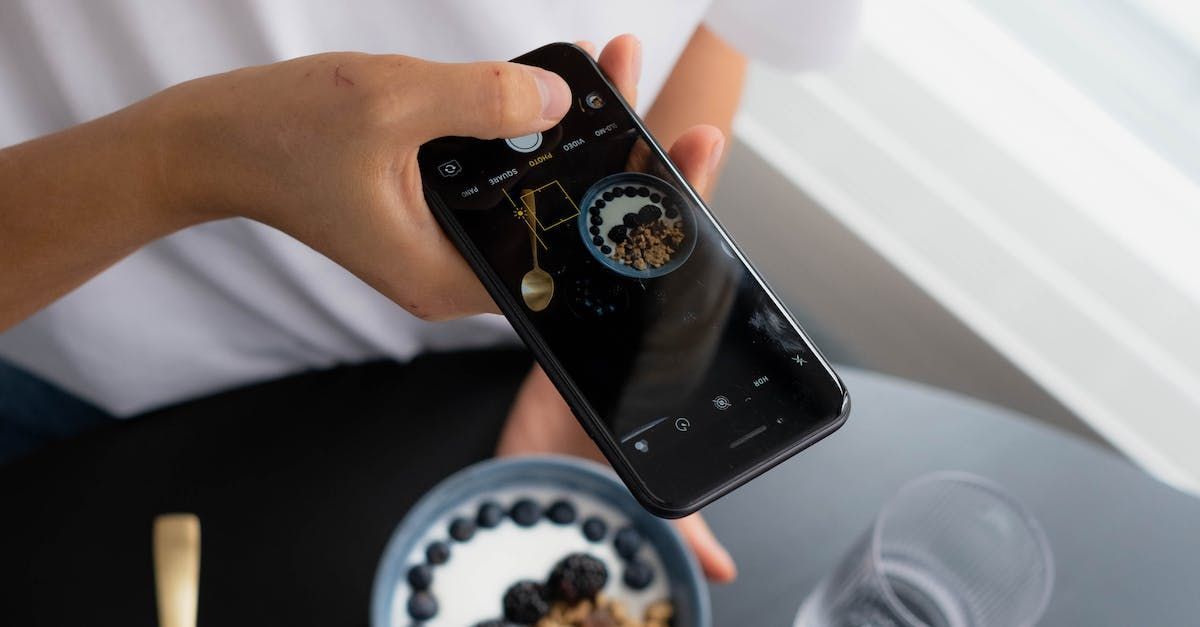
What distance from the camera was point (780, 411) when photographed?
1.34 ft

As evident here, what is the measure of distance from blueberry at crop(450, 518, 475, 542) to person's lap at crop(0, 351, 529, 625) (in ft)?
0.19

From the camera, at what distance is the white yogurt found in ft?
1.53

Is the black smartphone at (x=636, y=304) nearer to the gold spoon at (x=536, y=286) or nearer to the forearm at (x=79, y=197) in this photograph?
the gold spoon at (x=536, y=286)

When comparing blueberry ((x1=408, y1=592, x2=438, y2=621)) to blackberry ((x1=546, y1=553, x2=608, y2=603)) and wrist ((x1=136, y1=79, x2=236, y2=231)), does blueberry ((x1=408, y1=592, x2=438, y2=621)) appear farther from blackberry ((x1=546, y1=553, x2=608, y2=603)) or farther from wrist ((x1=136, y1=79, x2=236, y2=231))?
wrist ((x1=136, y1=79, x2=236, y2=231))

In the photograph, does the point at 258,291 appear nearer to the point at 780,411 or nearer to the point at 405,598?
the point at 405,598

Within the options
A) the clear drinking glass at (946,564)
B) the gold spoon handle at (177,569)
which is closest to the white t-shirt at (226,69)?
the gold spoon handle at (177,569)

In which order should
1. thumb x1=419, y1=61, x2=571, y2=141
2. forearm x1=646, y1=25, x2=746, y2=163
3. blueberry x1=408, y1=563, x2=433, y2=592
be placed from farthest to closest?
forearm x1=646, y1=25, x2=746, y2=163
blueberry x1=408, y1=563, x2=433, y2=592
thumb x1=419, y1=61, x2=571, y2=141

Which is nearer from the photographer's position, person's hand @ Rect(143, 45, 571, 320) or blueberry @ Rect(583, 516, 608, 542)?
person's hand @ Rect(143, 45, 571, 320)

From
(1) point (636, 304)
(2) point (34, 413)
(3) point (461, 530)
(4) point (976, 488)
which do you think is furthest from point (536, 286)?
(2) point (34, 413)

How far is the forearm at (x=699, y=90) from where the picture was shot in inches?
23.7

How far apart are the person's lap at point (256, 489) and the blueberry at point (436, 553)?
0.05m

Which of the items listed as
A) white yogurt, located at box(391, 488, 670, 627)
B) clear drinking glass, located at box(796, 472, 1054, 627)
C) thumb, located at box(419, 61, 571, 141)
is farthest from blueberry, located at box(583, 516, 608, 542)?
thumb, located at box(419, 61, 571, 141)

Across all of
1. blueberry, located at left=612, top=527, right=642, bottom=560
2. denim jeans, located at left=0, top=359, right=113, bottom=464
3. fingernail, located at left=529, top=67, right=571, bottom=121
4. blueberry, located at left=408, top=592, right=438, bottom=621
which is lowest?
denim jeans, located at left=0, top=359, right=113, bottom=464

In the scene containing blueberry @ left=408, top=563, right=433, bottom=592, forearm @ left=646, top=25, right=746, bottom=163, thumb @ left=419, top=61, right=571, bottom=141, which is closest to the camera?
thumb @ left=419, top=61, right=571, bottom=141
